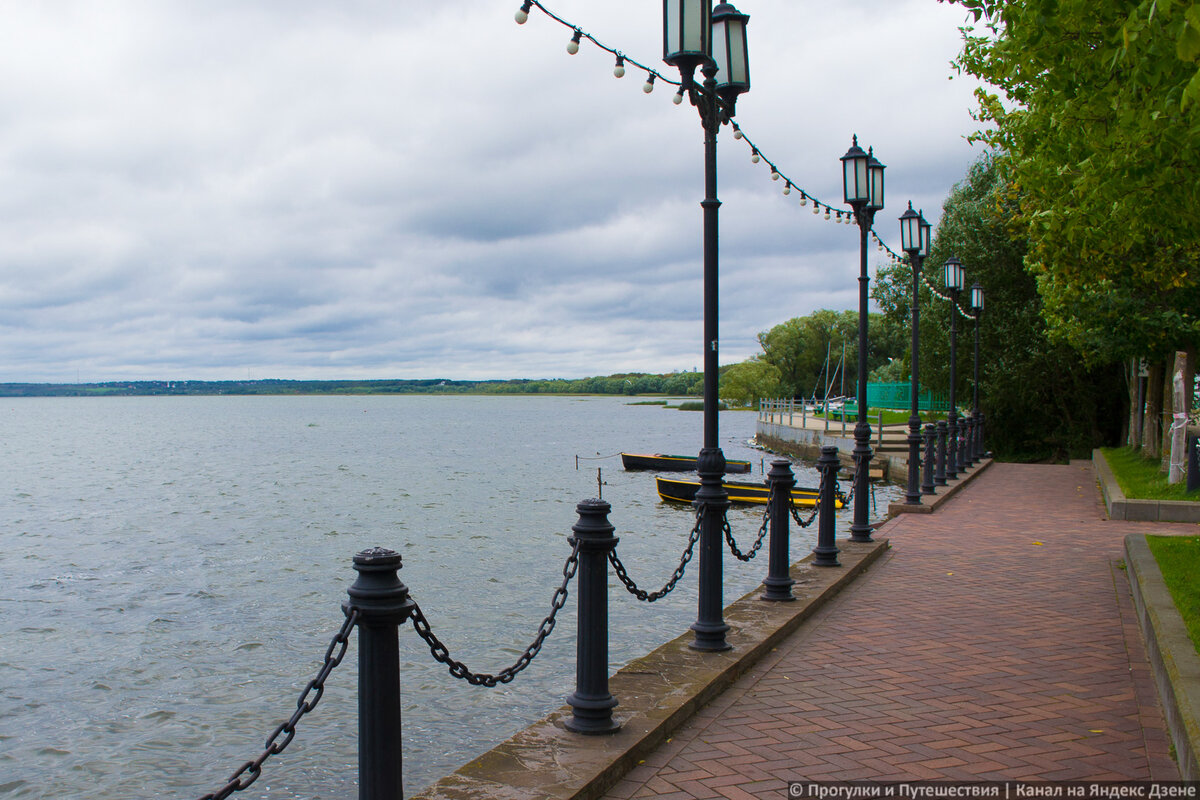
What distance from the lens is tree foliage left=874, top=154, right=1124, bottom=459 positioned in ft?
115

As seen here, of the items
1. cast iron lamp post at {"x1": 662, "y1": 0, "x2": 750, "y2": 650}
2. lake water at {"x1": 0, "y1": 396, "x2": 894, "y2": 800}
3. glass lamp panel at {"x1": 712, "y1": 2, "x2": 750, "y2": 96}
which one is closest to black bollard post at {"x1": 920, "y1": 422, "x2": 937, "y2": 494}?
lake water at {"x1": 0, "y1": 396, "x2": 894, "y2": 800}

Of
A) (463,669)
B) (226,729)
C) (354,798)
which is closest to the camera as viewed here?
(463,669)

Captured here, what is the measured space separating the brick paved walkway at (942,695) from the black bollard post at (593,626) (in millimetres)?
384

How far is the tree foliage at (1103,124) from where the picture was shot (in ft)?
19.9

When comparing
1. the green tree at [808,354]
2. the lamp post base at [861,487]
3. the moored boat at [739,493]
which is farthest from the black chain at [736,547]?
the green tree at [808,354]

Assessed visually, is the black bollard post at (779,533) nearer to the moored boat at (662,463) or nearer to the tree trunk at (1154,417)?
the tree trunk at (1154,417)

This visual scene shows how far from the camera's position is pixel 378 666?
12.1ft

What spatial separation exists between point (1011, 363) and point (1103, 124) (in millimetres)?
27843

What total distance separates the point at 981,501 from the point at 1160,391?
35.4 ft

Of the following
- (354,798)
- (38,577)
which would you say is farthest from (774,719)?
(38,577)

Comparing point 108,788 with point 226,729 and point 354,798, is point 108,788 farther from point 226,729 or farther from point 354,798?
point 354,798

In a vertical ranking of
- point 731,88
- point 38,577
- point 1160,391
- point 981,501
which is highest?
point 731,88

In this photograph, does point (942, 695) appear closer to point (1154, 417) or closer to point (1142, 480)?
point (1142, 480)

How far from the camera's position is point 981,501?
57.9ft
